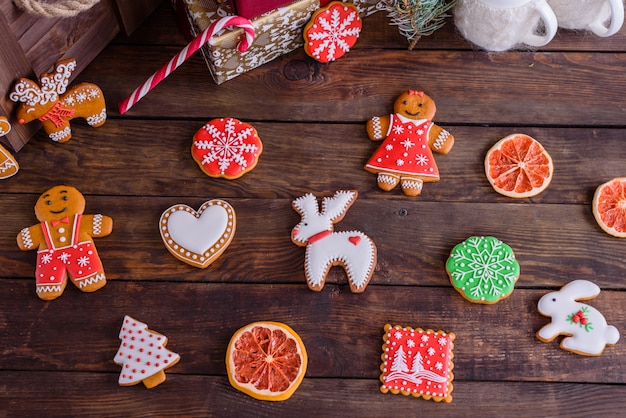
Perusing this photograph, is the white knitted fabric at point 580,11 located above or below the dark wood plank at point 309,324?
above

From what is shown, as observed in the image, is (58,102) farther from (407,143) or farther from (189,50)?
(407,143)

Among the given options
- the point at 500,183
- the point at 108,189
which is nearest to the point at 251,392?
the point at 108,189

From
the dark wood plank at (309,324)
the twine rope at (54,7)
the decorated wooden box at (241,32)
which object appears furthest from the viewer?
the decorated wooden box at (241,32)

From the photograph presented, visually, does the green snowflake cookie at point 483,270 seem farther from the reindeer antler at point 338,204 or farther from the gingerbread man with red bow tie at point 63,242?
the gingerbread man with red bow tie at point 63,242

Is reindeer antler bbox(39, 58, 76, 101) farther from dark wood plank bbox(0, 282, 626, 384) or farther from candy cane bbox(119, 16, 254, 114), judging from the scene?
dark wood plank bbox(0, 282, 626, 384)

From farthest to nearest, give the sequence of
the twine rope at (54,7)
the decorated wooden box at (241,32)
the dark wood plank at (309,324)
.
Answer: the decorated wooden box at (241,32), the dark wood plank at (309,324), the twine rope at (54,7)

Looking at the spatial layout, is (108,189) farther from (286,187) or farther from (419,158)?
(419,158)

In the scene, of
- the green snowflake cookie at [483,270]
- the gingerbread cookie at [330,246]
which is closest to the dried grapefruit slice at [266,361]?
the gingerbread cookie at [330,246]
